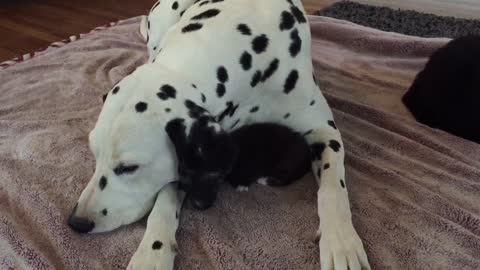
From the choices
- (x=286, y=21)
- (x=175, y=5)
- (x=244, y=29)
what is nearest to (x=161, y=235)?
(x=244, y=29)

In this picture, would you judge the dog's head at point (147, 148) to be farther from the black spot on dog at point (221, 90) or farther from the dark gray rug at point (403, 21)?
the dark gray rug at point (403, 21)

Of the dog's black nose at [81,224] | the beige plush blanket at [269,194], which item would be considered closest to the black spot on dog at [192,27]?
the beige plush blanket at [269,194]

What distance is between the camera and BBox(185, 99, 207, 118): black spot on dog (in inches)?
60.2

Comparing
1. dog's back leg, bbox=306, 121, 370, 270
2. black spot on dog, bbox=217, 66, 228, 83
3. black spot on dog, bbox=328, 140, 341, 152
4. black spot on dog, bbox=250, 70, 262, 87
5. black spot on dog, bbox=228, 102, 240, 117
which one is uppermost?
black spot on dog, bbox=217, 66, 228, 83

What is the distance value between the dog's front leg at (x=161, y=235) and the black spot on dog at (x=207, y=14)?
0.61 meters

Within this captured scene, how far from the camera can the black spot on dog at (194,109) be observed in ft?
5.02

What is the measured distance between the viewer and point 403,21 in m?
3.69

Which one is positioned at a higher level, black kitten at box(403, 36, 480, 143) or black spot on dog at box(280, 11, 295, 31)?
black spot on dog at box(280, 11, 295, 31)

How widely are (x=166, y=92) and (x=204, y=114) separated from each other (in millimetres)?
127

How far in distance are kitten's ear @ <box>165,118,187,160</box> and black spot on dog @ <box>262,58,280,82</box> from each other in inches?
18.4

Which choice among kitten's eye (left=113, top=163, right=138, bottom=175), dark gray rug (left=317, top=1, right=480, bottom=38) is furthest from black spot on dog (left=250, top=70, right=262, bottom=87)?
dark gray rug (left=317, top=1, right=480, bottom=38)

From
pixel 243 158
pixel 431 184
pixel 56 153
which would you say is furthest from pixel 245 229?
pixel 56 153

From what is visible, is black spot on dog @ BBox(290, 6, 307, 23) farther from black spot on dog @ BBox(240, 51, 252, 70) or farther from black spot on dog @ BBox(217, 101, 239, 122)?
black spot on dog @ BBox(217, 101, 239, 122)

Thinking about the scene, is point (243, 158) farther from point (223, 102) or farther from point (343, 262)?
point (343, 262)
